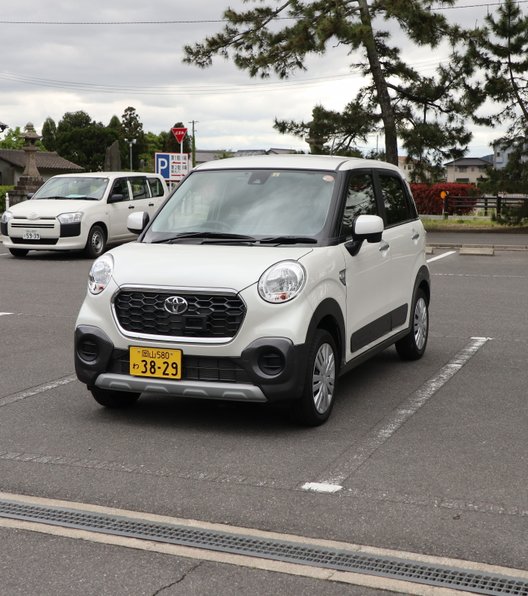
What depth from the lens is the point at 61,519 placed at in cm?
435

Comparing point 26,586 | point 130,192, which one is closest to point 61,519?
point 26,586

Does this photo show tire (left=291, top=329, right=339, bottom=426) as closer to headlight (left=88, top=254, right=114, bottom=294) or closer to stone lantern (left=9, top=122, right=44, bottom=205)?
headlight (left=88, top=254, right=114, bottom=294)

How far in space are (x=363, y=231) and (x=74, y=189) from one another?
13987 mm

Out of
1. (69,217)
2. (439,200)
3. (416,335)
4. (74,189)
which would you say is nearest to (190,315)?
(416,335)

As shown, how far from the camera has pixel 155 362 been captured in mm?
5816

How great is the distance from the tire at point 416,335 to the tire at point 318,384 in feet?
6.55

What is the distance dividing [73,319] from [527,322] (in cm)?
503

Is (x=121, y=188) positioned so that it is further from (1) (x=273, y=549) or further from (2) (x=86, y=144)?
(2) (x=86, y=144)

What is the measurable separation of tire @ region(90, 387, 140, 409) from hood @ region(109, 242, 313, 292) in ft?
2.71

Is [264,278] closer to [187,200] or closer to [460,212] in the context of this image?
[187,200]

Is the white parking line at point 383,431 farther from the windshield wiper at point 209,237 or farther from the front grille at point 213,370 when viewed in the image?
the windshield wiper at point 209,237

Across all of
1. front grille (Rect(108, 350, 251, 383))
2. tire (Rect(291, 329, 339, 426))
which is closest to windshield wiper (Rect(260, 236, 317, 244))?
tire (Rect(291, 329, 339, 426))

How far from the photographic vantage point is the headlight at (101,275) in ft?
20.0

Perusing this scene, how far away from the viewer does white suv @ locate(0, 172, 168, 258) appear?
18.4 m
